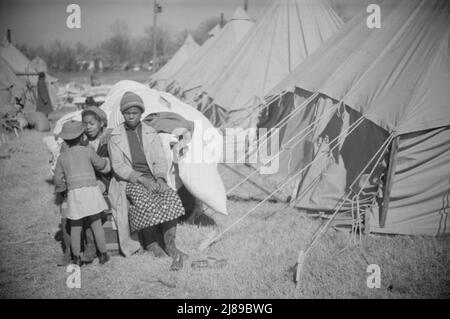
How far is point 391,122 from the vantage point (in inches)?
160

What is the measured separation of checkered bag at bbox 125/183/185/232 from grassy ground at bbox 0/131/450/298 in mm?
485

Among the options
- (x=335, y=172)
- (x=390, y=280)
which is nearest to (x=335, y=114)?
(x=335, y=172)

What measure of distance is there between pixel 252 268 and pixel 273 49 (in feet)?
20.6

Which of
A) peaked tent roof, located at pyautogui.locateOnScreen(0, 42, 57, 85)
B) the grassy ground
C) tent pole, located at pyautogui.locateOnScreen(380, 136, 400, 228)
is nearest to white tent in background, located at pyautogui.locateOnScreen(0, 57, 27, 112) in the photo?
peaked tent roof, located at pyautogui.locateOnScreen(0, 42, 57, 85)

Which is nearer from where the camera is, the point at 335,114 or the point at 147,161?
the point at 147,161

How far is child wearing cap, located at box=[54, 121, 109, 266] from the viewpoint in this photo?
3.53 m

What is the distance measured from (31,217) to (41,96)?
9.72 meters

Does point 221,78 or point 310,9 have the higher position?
point 310,9

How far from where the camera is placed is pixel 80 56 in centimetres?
4816

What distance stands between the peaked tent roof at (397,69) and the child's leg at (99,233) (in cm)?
310

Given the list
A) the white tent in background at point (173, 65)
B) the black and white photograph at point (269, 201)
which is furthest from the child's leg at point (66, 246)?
the white tent in background at point (173, 65)

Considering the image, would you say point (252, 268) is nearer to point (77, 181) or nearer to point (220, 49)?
point (77, 181)

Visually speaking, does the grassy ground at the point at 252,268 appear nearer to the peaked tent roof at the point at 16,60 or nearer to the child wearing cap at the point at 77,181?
the child wearing cap at the point at 77,181

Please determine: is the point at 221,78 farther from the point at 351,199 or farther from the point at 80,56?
the point at 80,56
